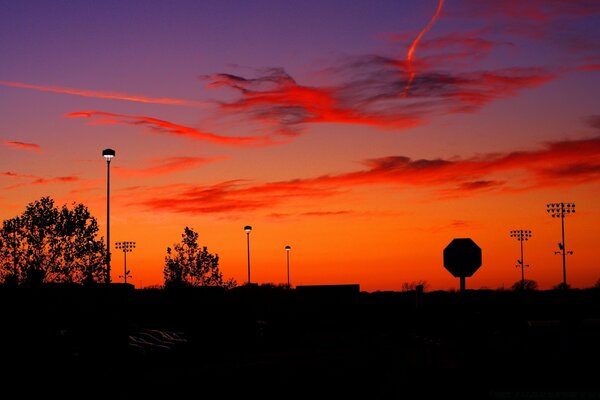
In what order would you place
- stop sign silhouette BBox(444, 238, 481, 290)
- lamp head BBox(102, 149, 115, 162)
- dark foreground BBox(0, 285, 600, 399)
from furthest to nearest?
lamp head BBox(102, 149, 115, 162)
dark foreground BBox(0, 285, 600, 399)
stop sign silhouette BBox(444, 238, 481, 290)

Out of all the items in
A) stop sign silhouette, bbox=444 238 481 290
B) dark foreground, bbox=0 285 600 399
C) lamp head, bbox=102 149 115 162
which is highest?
lamp head, bbox=102 149 115 162

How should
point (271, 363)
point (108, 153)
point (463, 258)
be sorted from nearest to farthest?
point (463, 258)
point (271, 363)
point (108, 153)

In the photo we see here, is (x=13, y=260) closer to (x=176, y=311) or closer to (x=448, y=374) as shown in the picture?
(x=176, y=311)

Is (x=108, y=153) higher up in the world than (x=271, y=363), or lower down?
higher up

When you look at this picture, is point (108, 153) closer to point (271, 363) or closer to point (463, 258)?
point (271, 363)

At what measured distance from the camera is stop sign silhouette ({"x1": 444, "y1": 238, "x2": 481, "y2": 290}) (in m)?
15.8

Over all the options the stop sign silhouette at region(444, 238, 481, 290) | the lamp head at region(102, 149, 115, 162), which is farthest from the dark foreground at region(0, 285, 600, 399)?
the lamp head at region(102, 149, 115, 162)

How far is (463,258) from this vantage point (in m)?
15.8

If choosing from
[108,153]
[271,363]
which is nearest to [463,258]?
[271,363]

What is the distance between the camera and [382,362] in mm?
36188

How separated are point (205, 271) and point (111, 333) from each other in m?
70.3

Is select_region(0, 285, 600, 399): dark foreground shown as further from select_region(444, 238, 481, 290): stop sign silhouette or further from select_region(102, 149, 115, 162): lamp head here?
select_region(102, 149, 115, 162): lamp head

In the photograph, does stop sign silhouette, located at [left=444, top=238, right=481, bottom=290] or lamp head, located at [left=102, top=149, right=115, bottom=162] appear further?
lamp head, located at [left=102, top=149, right=115, bottom=162]

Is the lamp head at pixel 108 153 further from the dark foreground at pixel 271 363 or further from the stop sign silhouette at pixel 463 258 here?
the stop sign silhouette at pixel 463 258
